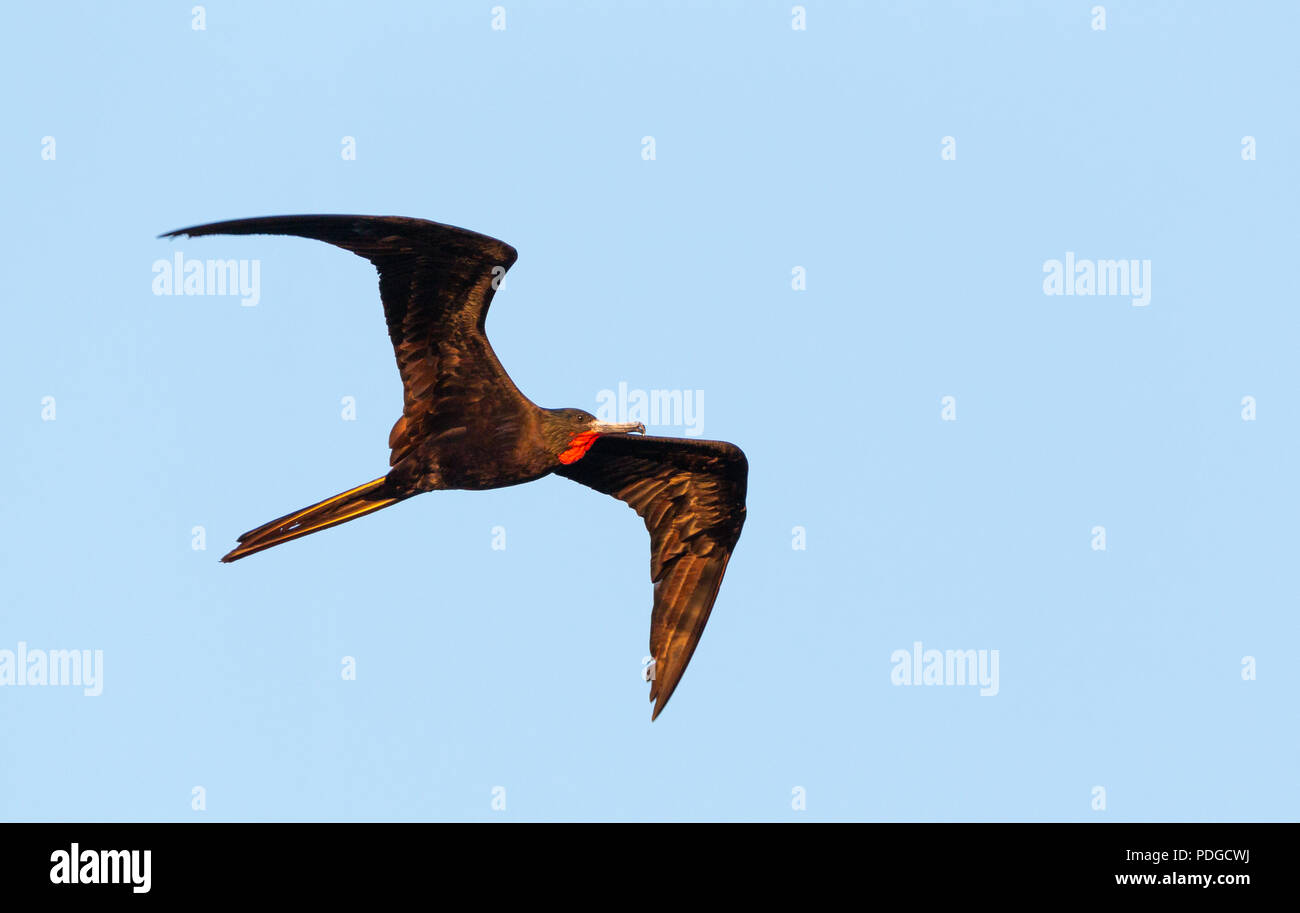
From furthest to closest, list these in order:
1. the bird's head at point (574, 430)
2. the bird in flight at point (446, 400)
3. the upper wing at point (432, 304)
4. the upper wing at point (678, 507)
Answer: the upper wing at point (678, 507), the bird's head at point (574, 430), the bird in flight at point (446, 400), the upper wing at point (432, 304)

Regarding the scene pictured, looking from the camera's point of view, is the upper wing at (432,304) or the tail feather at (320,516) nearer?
the upper wing at (432,304)

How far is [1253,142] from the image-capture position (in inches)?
706

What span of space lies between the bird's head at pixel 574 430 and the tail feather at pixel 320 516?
1.23 meters

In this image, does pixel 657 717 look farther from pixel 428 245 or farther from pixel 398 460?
pixel 428 245

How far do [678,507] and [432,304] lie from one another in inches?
123

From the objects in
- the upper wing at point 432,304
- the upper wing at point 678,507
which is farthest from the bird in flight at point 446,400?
the upper wing at point 678,507

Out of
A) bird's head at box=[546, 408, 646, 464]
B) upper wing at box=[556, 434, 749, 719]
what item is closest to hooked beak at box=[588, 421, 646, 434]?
bird's head at box=[546, 408, 646, 464]

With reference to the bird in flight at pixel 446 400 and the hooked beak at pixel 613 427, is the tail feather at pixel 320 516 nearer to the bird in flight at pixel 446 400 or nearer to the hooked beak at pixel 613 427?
the bird in flight at pixel 446 400

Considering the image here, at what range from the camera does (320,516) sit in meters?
13.6

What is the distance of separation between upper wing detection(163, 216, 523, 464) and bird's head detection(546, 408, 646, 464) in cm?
38

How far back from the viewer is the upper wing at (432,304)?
12539mm

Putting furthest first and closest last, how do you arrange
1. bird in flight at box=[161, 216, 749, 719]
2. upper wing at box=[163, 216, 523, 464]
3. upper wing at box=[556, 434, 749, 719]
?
upper wing at box=[556, 434, 749, 719] < bird in flight at box=[161, 216, 749, 719] < upper wing at box=[163, 216, 523, 464]

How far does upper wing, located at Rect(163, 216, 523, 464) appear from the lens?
12539mm

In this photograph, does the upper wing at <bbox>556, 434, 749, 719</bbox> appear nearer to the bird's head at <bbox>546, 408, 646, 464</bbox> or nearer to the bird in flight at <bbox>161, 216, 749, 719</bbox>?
the bird in flight at <bbox>161, 216, 749, 719</bbox>
